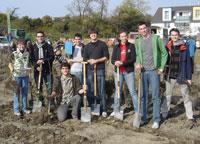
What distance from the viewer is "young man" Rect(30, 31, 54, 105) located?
324 inches

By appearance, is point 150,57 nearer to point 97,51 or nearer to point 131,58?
point 131,58

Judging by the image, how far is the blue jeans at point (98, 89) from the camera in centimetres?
797

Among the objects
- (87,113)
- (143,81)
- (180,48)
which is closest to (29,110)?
(87,113)

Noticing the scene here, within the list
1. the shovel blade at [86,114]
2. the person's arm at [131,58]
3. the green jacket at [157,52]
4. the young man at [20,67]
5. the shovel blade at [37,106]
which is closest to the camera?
the green jacket at [157,52]

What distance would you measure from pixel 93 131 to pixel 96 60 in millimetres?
1478

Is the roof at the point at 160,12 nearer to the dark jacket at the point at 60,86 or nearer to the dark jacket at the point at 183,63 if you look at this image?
the dark jacket at the point at 60,86

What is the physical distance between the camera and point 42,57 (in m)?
8.30

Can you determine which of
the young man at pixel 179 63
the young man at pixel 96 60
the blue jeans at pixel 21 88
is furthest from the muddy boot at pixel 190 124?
the blue jeans at pixel 21 88

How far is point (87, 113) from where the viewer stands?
774 centimetres

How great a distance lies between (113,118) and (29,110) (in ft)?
6.23

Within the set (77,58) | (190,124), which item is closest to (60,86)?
(77,58)

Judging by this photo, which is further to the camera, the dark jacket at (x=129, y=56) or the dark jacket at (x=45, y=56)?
the dark jacket at (x=45, y=56)

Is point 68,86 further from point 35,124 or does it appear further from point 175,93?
point 175,93

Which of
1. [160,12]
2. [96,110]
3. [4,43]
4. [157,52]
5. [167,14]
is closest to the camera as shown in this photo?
[157,52]
